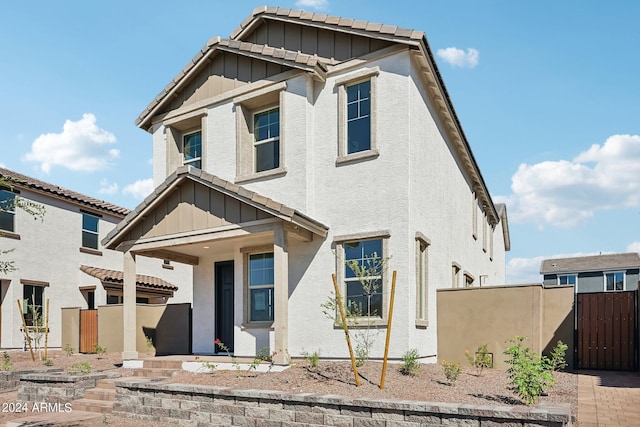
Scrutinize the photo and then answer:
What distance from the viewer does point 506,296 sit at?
12078 millimetres

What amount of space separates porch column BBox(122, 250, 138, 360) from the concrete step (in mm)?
2064

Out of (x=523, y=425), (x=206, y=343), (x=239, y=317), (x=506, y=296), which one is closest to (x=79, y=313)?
(x=206, y=343)

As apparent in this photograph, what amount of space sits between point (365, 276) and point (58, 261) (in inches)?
617

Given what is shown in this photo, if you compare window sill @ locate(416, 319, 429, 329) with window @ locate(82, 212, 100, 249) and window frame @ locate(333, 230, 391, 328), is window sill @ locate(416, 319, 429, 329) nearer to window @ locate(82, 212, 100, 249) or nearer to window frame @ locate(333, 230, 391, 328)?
window frame @ locate(333, 230, 391, 328)

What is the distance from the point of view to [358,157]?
11.5 meters

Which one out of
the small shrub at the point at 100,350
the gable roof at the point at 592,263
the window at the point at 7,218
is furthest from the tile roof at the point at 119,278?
the gable roof at the point at 592,263

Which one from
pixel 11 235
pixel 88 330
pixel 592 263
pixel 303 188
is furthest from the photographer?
pixel 592 263

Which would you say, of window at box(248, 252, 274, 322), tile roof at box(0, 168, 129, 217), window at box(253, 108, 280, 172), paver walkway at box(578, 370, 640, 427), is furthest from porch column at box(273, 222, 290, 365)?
tile roof at box(0, 168, 129, 217)

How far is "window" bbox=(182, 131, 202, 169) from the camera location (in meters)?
14.6

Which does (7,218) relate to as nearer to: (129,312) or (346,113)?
(129,312)

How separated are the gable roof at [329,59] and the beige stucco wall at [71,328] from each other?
8785mm

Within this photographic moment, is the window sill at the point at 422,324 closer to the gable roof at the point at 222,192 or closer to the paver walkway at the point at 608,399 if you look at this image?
the gable roof at the point at 222,192

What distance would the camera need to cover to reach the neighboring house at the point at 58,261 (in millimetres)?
19656

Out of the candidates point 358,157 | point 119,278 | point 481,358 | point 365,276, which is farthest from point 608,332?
point 119,278
